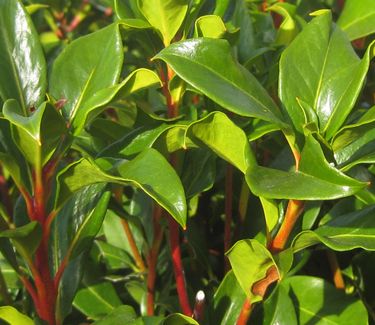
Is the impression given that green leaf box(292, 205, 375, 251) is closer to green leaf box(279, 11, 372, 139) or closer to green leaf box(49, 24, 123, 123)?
green leaf box(279, 11, 372, 139)

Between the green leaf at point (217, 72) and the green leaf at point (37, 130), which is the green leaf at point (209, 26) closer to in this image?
the green leaf at point (217, 72)

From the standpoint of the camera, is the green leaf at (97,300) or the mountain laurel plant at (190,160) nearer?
the mountain laurel plant at (190,160)

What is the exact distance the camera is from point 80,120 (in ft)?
3.49

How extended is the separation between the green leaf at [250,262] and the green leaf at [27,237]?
0.90ft

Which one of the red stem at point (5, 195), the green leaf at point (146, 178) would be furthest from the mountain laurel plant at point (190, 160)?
the red stem at point (5, 195)

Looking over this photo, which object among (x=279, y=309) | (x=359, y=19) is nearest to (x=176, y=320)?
(x=279, y=309)

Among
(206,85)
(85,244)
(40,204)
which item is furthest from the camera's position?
(85,244)

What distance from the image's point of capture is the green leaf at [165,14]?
44.5 inches

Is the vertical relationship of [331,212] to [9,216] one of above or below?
above

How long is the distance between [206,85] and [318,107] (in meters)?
0.21

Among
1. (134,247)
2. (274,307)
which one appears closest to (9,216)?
(134,247)

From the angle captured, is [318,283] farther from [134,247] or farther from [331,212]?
[134,247]

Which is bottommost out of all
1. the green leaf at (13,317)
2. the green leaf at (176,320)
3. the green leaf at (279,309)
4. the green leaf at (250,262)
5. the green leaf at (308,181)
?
the green leaf at (279,309)

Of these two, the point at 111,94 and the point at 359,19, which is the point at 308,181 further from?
the point at 359,19
